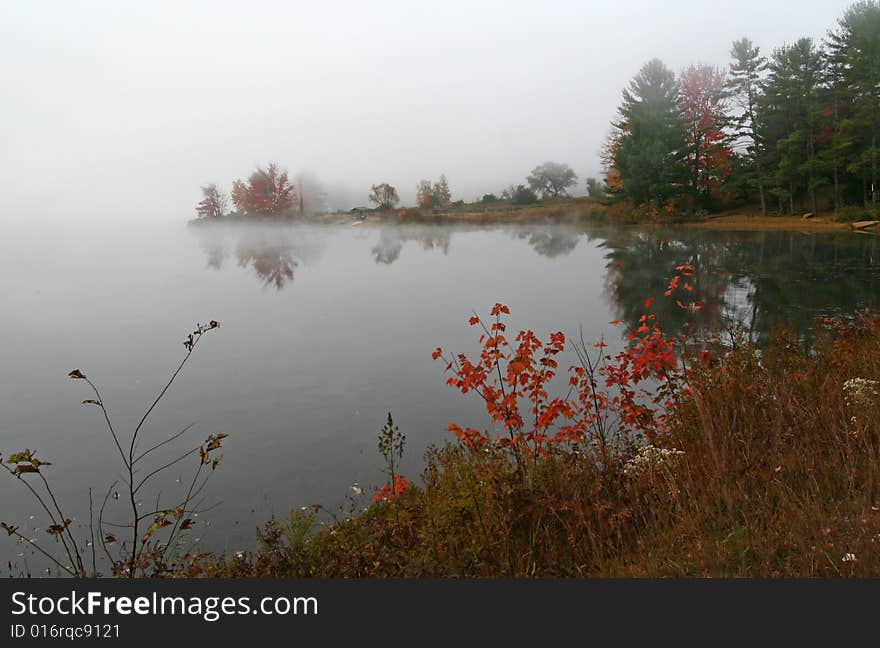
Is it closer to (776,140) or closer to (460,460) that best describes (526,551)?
(460,460)

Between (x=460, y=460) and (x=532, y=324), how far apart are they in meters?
8.16

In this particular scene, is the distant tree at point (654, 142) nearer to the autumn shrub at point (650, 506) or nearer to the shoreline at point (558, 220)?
the shoreline at point (558, 220)

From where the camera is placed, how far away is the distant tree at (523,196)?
75.1 m

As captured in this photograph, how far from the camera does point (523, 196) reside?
7550 centimetres

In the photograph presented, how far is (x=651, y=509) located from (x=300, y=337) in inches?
455

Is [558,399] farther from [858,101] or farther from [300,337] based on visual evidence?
[858,101]

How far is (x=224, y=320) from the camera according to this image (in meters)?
16.8

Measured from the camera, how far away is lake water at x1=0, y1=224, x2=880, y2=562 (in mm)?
7062

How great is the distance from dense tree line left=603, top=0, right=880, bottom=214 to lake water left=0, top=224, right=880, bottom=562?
1150cm

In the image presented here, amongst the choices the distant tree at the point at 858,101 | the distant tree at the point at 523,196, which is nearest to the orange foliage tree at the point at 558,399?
the distant tree at the point at 858,101

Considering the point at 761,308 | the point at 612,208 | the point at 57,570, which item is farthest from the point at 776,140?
the point at 57,570

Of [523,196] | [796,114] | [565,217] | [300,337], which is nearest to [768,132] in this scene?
[796,114]

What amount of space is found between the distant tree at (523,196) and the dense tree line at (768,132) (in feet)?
72.8

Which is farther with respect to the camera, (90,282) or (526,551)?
(90,282)
